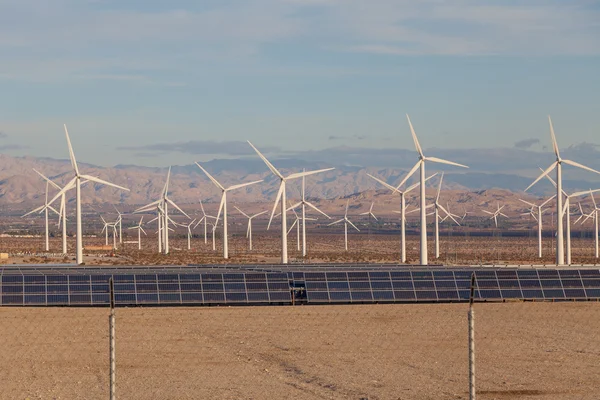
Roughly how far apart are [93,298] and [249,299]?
743 cm

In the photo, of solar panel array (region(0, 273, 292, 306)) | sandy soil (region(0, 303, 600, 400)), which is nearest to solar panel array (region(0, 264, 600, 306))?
solar panel array (region(0, 273, 292, 306))

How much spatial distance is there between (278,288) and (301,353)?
16454mm

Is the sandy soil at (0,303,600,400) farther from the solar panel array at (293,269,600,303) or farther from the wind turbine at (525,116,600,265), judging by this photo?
the wind turbine at (525,116,600,265)

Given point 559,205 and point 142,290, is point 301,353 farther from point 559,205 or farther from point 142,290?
point 559,205

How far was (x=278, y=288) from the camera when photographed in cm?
4756

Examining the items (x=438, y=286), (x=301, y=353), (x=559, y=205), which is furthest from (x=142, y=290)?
(x=559, y=205)

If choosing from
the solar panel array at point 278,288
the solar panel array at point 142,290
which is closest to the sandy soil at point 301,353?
the solar panel array at point 142,290

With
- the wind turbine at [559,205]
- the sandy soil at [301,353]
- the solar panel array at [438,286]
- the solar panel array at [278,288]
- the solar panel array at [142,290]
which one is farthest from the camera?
the wind turbine at [559,205]

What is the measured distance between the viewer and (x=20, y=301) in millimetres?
46094

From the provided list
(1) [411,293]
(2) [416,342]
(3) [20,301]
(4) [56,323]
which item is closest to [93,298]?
(3) [20,301]

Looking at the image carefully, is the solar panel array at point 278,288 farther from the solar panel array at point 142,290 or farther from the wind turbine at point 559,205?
the wind turbine at point 559,205

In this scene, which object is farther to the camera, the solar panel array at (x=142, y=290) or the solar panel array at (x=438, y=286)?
the solar panel array at (x=438, y=286)

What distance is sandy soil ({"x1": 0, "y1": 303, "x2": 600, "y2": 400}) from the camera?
24672 millimetres

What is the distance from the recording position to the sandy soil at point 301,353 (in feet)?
80.9
